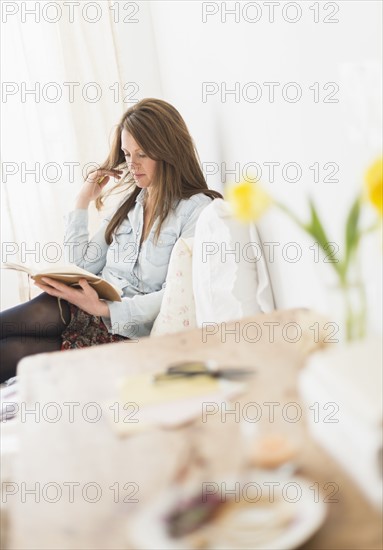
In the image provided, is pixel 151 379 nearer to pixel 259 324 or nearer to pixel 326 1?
pixel 259 324

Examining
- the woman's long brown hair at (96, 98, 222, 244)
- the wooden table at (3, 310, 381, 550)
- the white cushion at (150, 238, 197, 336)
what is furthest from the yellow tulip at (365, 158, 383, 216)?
the woman's long brown hair at (96, 98, 222, 244)

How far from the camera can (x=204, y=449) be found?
0.88m

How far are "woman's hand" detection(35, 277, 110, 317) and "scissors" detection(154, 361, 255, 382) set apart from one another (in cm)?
121

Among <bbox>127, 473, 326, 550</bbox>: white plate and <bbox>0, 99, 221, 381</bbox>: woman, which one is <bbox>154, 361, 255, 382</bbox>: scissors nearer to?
<bbox>127, 473, 326, 550</bbox>: white plate

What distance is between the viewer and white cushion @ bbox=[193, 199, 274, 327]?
191 cm

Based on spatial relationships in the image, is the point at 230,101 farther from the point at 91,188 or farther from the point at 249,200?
the point at 249,200

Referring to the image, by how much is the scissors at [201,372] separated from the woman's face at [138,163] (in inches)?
56.2

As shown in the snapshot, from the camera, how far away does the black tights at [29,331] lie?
237 centimetres

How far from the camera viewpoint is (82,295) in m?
2.31

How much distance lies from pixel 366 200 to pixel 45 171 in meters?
2.60

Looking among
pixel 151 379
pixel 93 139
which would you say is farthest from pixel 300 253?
pixel 93 139

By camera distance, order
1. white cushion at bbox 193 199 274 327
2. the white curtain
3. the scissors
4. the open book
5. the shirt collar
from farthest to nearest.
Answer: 1. the white curtain
2. the shirt collar
3. the open book
4. white cushion at bbox 193 199 274 327
5. the scissors

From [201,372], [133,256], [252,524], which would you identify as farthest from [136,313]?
[252,524]

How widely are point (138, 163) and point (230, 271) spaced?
0.68 metres
